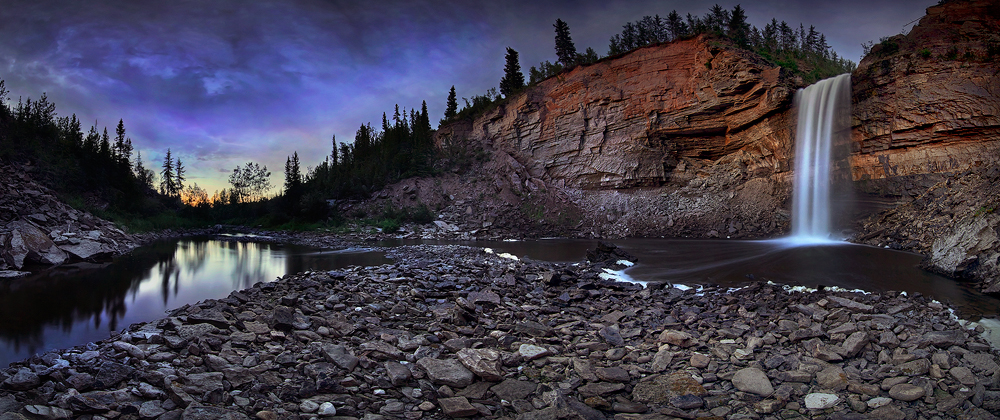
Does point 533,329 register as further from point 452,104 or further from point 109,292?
point 452,104

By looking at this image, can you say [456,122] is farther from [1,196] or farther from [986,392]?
[986,392]

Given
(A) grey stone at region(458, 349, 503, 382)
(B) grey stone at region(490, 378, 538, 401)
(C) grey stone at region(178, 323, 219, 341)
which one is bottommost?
(B) grey stone at region(490, 378, 538, 401)

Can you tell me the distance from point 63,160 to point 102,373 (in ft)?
91.8

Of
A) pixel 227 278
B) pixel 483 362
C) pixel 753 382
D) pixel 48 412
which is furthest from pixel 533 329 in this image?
pixel 227 278

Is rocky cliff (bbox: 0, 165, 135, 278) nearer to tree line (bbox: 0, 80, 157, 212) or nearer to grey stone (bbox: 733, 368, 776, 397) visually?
tree line (bbox: 0, 80, 157, 212)

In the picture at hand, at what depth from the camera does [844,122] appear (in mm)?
21594

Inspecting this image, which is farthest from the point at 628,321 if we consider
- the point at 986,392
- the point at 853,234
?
the point at 853,234

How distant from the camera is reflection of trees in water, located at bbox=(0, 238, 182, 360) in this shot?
629cm

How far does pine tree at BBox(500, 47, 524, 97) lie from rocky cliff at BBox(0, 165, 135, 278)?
32610 mm

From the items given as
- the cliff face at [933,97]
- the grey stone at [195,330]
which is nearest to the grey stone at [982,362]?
the grey stone at [195,330]

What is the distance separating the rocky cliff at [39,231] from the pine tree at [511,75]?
3261 cm

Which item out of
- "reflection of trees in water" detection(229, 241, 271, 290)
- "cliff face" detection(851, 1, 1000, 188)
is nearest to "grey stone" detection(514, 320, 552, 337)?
"reflection of trees in water" detection(229, 241, 271, 290)

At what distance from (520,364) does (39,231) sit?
17.2 meters

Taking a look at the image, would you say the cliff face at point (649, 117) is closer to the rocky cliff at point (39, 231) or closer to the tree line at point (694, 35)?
the tree line at point (694, 35)
